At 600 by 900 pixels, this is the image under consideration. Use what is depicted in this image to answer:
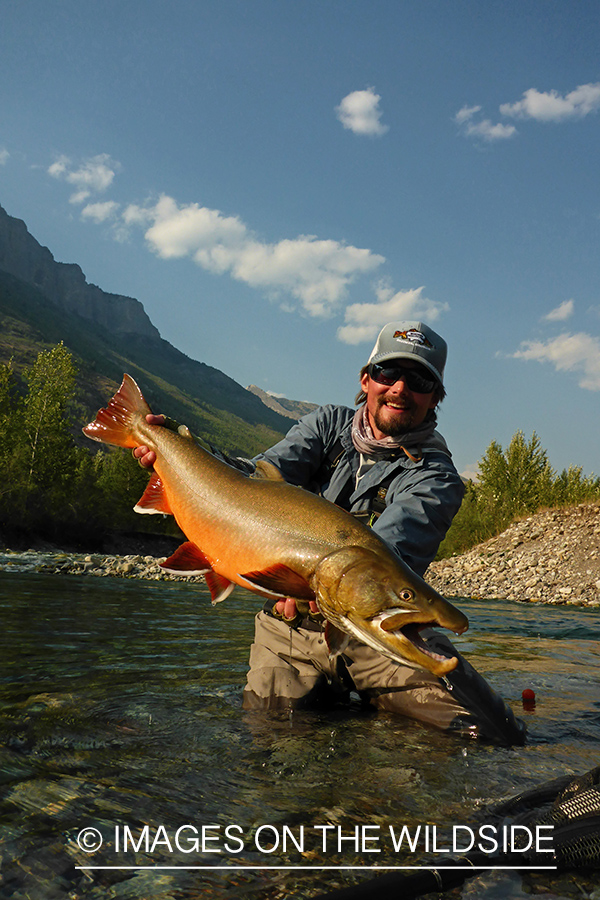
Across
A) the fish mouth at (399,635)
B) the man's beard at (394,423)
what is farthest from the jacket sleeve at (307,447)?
the fish mouth at (399,635)

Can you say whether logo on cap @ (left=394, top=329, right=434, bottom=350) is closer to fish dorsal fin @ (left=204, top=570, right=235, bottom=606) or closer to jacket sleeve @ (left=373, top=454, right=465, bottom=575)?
jacket sleeve @ (left=373, top=454, right=465, bottom=575)

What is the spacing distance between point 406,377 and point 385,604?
2.18 m

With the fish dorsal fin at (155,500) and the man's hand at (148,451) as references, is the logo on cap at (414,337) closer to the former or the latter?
the man's hand at (148,451)

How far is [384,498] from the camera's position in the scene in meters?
4.06

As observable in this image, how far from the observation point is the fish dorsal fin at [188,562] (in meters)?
2.87

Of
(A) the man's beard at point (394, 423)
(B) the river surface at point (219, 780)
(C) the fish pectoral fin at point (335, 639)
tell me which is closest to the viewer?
(B) the river surface at point (219, 780)

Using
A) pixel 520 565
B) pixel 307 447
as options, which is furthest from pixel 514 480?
pixel 307 447

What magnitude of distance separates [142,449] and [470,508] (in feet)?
112

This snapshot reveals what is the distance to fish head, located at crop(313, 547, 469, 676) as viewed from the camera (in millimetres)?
2270

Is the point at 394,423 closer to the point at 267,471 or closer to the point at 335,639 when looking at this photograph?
the point at 267,471

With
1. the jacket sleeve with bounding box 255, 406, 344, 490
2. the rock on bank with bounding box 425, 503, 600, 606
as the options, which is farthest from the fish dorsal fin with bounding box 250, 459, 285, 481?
the rock on bank with bounding box 425, 503, 600, 606

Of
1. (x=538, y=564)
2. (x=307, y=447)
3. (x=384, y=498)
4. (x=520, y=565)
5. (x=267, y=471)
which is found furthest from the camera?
(x=520, y=565)

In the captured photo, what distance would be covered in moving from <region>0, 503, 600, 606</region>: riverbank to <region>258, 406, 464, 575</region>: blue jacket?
15625 millimetres

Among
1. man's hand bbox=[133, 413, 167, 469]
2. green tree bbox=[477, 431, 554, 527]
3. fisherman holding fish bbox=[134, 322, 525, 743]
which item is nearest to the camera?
man's hand bbox=[133, 413, 167, 469]
